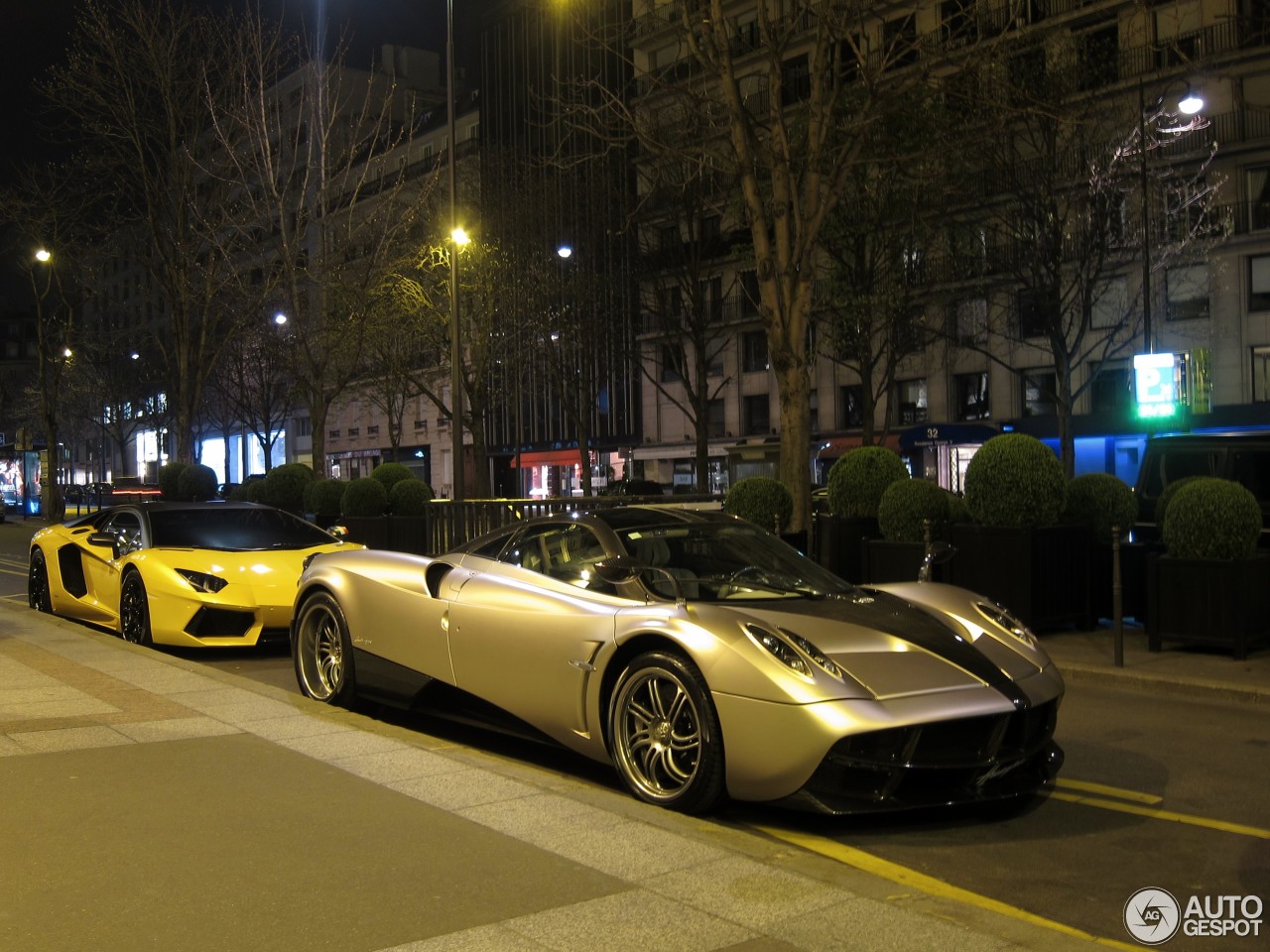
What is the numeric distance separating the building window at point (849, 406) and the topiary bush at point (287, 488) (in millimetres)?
A: 26824

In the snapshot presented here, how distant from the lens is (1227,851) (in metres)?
5.11

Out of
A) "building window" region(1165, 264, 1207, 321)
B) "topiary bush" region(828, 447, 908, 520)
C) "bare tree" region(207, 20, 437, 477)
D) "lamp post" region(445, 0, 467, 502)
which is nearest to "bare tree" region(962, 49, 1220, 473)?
"building window" region(1165, 264, 1207, 321)

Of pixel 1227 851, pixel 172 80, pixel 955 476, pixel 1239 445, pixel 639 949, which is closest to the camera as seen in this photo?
pixel 639 949

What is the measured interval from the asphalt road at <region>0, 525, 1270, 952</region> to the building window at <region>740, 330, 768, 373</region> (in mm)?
44312

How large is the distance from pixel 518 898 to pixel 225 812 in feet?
5.72

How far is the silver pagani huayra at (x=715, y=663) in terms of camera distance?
511cm

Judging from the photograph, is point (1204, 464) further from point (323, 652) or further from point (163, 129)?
point (163, 129)

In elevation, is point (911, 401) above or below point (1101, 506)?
above

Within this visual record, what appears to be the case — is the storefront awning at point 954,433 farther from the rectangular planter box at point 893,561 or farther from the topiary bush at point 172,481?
the rectangular planter box at point 893,561

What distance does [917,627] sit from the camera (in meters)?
5.79

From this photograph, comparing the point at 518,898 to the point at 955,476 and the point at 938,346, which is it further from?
the point at 938,346

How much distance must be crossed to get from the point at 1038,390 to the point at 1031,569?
1279 inches

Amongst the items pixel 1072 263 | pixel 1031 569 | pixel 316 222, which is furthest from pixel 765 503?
pixel 1072 263

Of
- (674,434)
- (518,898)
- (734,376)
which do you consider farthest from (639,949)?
(674,434)
